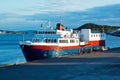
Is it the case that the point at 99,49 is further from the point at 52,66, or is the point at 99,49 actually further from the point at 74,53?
the point at 52,66

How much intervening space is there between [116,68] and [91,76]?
28.4 feet

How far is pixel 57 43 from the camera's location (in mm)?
70062

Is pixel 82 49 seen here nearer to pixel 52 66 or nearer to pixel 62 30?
pixel 62 30

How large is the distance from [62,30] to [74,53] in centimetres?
482

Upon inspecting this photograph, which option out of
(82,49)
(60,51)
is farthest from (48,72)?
(82,49)

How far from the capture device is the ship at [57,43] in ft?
216

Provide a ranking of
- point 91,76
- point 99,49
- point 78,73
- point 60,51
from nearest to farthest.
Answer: point 91,76
point 78,73
point 60,51
point 99,49

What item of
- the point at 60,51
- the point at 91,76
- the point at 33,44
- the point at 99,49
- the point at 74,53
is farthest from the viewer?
the point at 99,49

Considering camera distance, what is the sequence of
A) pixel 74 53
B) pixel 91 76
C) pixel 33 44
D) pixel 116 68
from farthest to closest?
pixel 74 53 < pixel 33 44 < pixel 116 68 < pixel 91 76

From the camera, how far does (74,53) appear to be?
252 feet

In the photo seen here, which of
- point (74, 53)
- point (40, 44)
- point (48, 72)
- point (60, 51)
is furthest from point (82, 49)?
→ point (48, 72)

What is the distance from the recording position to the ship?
216 feet

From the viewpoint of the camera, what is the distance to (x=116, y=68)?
5041 centimetres

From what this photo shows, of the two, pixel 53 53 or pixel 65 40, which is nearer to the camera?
pixel 53 53
